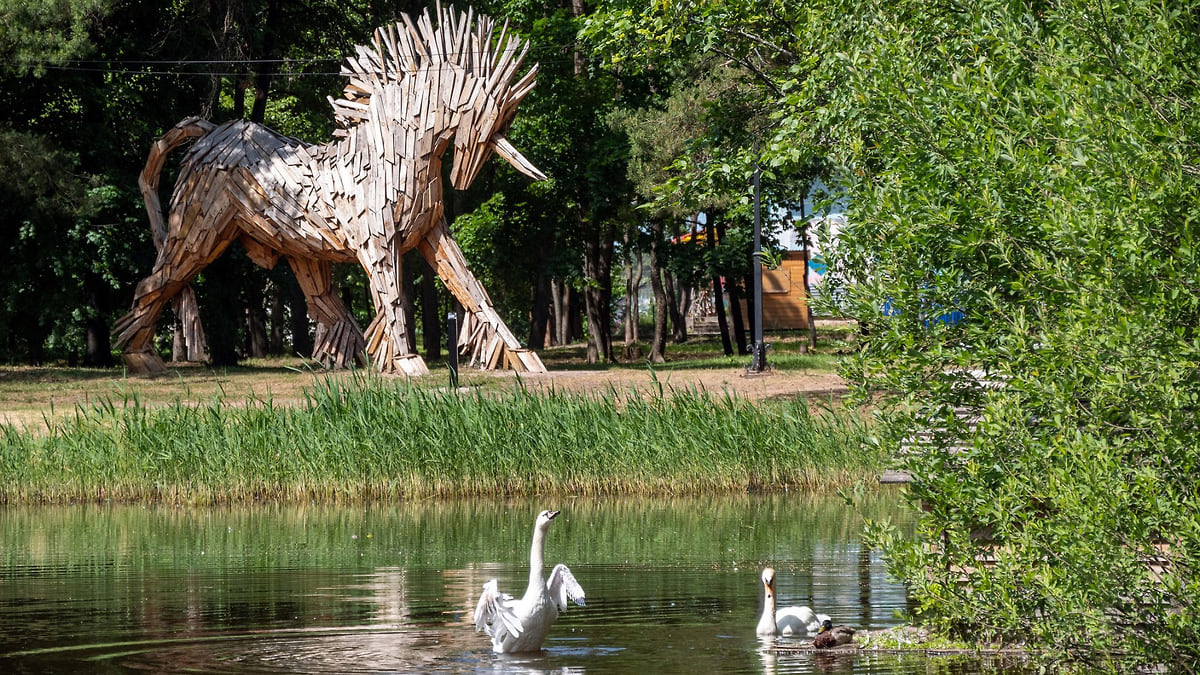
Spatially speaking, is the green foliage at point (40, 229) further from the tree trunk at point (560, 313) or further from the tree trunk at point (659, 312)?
the tree trunk at point (560, 313)

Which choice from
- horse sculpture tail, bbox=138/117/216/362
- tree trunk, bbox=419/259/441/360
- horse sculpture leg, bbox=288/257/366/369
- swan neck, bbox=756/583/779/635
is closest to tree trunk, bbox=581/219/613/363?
tree trunk, bbox=419/259/441/360

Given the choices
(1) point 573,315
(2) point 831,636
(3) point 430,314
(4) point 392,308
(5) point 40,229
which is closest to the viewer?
(2) point 831,636

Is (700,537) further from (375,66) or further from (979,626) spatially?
(375,66)

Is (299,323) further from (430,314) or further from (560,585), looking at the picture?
(560,585)

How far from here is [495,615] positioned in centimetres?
Answer: 935

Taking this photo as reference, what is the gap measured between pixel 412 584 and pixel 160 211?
17281mm

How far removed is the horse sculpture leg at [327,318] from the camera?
27.2 meters

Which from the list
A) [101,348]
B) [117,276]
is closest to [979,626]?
[117,276]

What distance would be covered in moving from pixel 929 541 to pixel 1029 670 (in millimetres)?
871

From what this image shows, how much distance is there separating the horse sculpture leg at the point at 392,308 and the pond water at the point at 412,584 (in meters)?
8.22

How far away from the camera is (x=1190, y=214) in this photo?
23.5 feet

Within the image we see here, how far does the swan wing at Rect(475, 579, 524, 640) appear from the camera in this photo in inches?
367

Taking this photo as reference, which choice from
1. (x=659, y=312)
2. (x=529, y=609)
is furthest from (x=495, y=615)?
(x=659, y=312)

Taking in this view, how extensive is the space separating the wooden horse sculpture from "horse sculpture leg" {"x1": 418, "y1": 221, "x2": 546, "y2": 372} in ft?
0.08
